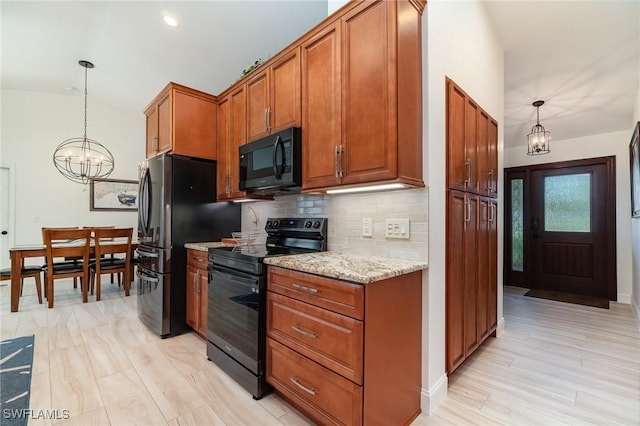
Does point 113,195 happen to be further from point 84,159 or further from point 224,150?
point 224,150

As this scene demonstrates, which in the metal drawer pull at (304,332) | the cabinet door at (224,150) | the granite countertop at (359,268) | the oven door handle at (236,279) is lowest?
the metal drawer pull at (304,332)

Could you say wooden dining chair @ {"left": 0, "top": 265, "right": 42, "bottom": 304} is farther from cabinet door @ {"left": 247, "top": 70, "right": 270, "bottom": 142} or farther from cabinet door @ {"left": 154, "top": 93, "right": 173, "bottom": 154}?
cabinet door @ {"left": 247, "top": 70, "right": 270, "bottom": 142}

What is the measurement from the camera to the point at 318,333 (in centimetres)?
149

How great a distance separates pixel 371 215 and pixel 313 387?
110cm

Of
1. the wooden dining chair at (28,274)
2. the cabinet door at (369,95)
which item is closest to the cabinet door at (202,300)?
the cabinet door at (369,95)

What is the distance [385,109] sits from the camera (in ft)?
5.17

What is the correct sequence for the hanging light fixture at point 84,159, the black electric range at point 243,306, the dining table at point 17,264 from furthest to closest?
the hanging light fixture at point 84,159
the dining table at point 17,264
the black electric range at point 243,306

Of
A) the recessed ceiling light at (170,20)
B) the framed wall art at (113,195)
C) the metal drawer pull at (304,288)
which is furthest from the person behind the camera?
the framed wall art at (113,195)

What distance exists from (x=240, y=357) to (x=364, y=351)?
1.03 m

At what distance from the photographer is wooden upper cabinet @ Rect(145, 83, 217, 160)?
280cm

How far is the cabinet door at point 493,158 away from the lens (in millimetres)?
2602

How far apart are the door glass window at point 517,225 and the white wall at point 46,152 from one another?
7.58 m

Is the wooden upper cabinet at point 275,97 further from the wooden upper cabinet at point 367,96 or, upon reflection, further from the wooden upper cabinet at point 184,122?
the wooden upper cabinet at point 184,122

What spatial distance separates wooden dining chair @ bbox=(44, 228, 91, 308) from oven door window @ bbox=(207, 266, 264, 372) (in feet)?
9.54
